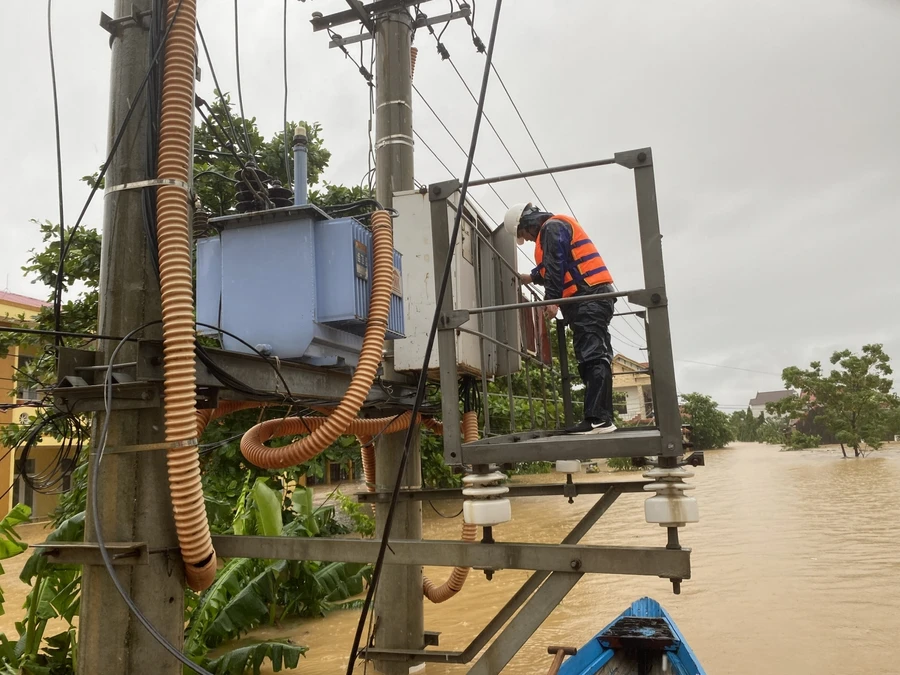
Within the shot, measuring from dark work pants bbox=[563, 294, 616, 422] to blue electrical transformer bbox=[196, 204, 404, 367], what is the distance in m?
1.29

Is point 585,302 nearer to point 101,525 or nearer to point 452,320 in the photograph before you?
point 452,320

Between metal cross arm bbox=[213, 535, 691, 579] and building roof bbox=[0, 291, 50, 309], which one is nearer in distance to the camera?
metal cross arm bbox=[213, 535, 691, 579]

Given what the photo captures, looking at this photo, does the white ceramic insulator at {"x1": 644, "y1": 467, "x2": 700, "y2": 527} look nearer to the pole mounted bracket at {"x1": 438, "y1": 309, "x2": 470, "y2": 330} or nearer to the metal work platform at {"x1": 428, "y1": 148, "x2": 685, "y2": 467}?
the metal work platform at {"x1": 428, "y1": 148, "x2": 685, "y2": 467}

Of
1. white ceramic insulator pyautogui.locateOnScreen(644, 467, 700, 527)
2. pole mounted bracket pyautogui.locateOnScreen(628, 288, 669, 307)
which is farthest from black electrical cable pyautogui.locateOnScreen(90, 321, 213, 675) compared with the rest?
pole mounted bracket pyautogui.locateOnScreen(628, 288, 669, 307)

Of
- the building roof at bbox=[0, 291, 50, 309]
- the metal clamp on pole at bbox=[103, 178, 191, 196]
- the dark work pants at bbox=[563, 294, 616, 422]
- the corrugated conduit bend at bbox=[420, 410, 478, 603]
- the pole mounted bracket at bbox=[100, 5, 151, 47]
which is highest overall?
the building roof at bbox=[0, 291, 50, 309]

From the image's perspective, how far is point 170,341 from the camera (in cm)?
271

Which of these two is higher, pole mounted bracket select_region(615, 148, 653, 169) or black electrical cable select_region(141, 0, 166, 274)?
black electrical cable select_region(141, 0, 166, 274)

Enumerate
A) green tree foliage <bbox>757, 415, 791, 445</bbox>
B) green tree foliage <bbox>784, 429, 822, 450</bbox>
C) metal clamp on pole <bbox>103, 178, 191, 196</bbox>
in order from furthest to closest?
green tree foliage <bbox>757, 415, 791, 445</bbox>, green tree foliage <bbox>784, 429, 822, 450</bbox>, metal clamp on pole <bbox>103, 178, 191, 196</bbox>

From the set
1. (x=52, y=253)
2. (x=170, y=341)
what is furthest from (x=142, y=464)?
(x=52, y=253)

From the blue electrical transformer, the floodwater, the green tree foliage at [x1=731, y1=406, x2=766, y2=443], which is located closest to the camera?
the blue electrical transformer

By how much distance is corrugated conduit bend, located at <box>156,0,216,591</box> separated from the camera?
8.84 ft

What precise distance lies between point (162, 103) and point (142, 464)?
1659mm

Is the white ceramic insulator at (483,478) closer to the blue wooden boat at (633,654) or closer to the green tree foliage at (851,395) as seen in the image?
the blue wooden boat at (633,654)

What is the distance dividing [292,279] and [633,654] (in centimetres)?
372
